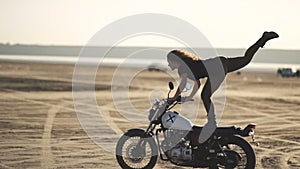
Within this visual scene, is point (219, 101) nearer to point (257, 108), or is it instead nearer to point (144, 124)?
point (257, 108)

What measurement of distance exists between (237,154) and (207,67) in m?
1.34

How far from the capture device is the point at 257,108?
24.0m

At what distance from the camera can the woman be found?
9.28m

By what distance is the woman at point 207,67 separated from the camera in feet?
30.5

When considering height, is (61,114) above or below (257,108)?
above

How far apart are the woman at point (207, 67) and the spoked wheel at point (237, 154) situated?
356mm

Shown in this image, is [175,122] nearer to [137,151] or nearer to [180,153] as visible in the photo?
[180,153]

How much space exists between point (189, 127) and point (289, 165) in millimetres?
2731

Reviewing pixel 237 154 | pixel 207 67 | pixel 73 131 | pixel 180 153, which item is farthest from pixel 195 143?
pixel 73 131

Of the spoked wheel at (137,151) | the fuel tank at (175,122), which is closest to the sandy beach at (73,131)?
the spoked wheel at (137,151)

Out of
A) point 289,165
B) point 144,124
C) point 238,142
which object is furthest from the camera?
point 144,124

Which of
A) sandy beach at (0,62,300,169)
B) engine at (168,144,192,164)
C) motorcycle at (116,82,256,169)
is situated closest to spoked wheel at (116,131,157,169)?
motorcycle at (116,82,256,169)

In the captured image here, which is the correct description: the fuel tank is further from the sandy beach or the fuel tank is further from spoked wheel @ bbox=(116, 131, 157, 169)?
the sandy beach

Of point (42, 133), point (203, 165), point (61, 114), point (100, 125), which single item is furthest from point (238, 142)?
point (61, 114)
